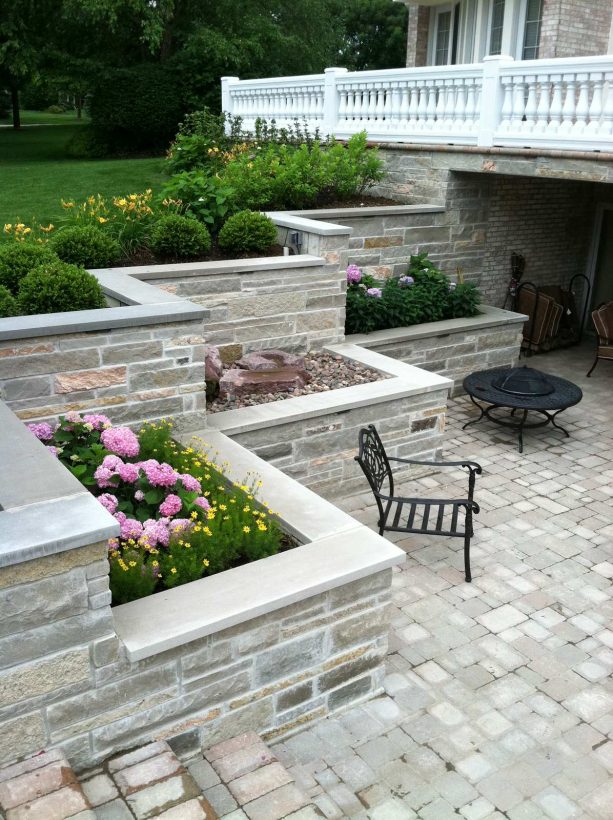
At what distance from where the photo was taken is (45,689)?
3340mm

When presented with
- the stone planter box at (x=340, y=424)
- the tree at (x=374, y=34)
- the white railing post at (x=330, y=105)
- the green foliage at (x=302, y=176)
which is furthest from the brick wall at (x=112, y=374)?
the tree at (x=374, y=34)

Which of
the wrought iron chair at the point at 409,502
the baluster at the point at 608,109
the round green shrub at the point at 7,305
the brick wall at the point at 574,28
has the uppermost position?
the brick wall at the point at 574,28

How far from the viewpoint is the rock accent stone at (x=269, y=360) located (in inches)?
283

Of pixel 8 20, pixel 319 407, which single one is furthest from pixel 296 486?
pixel 8 20

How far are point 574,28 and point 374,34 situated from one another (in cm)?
1827

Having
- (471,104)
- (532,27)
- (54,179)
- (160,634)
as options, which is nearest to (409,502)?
(160,634)

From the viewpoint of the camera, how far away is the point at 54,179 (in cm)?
1448

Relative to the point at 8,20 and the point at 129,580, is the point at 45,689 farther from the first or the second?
the point at 8,20

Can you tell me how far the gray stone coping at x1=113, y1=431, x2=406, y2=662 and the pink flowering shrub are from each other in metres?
0.13

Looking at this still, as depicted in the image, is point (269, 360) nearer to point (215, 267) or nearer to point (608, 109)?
point (215, 267)

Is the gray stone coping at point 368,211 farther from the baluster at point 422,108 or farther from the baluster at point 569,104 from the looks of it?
the baluster at point 569,104

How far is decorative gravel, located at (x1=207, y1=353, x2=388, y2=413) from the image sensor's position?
686cm

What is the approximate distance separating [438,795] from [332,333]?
5163 mm

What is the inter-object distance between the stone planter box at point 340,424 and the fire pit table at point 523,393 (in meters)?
0.85
